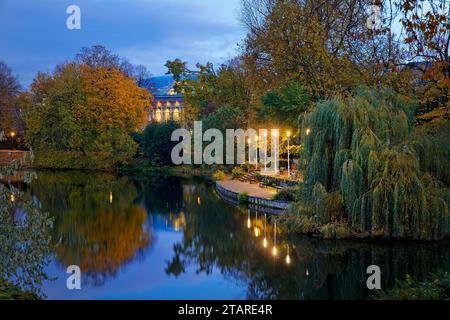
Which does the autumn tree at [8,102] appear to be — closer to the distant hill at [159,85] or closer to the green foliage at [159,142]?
the green foliage at [159,142]

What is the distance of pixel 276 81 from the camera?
86.8 ft

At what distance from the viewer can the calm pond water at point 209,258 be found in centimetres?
1041

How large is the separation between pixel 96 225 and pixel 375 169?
29.7ft

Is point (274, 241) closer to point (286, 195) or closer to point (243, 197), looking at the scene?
point (286, 195)

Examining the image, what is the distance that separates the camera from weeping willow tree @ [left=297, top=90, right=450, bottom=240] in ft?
45.2

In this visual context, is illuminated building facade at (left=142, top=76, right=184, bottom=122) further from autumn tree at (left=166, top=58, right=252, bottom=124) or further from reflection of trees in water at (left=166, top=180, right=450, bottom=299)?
reflection of trees in water at (left=166, top=180, right=450, bottom=299)

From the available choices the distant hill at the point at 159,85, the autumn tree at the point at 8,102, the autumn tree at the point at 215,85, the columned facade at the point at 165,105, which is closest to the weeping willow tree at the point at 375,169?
the autumn tree at the point at 215,85

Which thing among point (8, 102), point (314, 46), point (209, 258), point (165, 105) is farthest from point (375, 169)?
point (165, 105)

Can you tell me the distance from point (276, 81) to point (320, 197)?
41.4 ft

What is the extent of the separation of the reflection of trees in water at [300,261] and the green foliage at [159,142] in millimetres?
28103
